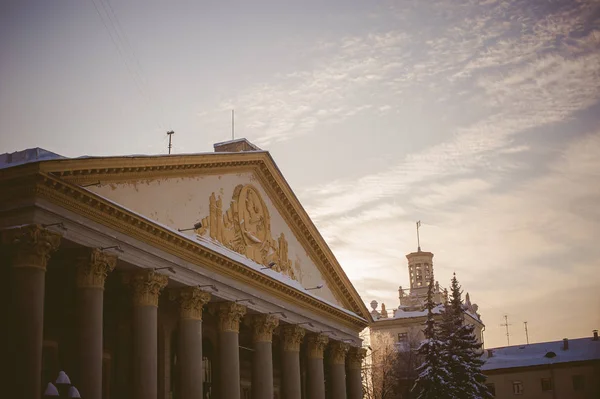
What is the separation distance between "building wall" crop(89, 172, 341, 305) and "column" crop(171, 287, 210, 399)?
2.09 m

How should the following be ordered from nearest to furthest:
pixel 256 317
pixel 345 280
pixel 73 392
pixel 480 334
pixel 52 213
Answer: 1. pixel 73 392
2. pixel 52 213
3. pixel 256 317
4. pixel 345 280
5. pixel 480 334

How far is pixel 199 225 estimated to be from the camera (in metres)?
28.3

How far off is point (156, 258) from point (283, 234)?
10050 mm

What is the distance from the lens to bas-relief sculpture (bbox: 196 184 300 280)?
31.0 meters

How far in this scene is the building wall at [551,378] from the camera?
70688mm

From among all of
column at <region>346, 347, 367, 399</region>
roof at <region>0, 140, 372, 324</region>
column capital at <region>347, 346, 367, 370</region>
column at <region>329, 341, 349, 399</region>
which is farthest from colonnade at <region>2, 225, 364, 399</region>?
column at <region>346, 347, 367, 399</region>

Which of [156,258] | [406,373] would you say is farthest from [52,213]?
[406,373]

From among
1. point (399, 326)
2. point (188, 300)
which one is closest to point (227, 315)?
point (188, 300)

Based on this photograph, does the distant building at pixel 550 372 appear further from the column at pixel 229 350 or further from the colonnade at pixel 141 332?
the column at pixel 229 350

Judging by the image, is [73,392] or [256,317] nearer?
[73,392]

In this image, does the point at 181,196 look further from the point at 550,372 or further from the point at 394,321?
the point at 394,321

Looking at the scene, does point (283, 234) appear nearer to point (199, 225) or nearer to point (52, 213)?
point (199, 225)

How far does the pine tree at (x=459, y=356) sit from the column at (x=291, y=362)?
17786 millimetres

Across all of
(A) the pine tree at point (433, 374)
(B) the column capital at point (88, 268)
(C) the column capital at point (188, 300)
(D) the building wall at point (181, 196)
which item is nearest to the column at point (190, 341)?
(C) the column capital at point (188, 300)
